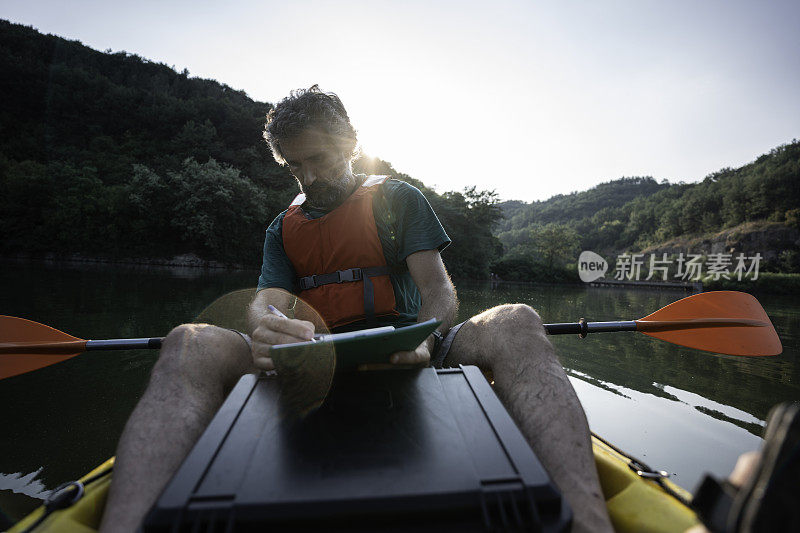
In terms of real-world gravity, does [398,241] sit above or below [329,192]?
below

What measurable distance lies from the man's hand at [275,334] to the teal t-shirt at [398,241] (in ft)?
2.19

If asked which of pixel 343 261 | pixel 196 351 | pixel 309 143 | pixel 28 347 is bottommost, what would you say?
pixel 28 347

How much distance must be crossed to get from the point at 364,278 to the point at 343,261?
15cm

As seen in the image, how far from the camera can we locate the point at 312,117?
1893 millimetres

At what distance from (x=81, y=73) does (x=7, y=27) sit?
17565 millimetres

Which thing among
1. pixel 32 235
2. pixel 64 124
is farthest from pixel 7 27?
pixel 32 235

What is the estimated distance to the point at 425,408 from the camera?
2.77ft

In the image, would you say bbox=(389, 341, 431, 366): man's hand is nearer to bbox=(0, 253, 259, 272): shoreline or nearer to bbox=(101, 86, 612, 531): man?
bbox=(101, 86, 612, 531): man

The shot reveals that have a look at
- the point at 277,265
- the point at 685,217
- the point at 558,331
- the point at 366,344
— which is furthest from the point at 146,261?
the point at 685,217

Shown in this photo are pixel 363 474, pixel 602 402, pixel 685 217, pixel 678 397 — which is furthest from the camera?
pixel 685 217

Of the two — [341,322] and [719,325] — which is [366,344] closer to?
[341,322]

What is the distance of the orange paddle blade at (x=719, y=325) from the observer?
216 centimetres

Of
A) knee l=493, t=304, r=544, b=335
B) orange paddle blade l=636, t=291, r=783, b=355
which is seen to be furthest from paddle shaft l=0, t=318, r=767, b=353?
knee l=493, t=304, r=544, b=335

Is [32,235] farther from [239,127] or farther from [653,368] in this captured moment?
[653,368]
